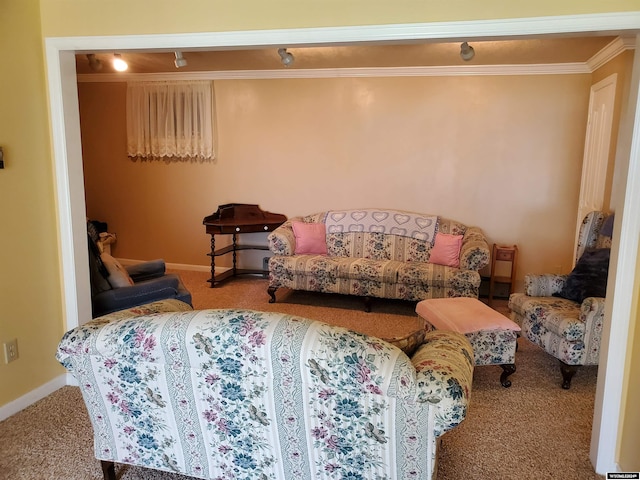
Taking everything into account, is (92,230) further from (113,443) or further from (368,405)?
(368,405)

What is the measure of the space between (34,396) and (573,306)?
140 inches

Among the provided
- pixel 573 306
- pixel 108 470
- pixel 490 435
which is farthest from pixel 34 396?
pixel 573 306

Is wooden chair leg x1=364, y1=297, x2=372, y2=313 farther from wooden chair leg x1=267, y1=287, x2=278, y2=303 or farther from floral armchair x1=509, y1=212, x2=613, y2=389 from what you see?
floral armchair x1=509, y1=212, x2=613, y2=389

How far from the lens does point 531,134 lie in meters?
4.96

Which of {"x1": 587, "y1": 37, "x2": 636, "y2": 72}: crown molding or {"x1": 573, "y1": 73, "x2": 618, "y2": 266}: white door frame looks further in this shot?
{"x1": 573, "y1": 73, "x2": 618, "y2": 266}: white door frame

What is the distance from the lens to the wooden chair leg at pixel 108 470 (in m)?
2.09

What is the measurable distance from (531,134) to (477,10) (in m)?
3.16

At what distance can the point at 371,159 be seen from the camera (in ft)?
17.8

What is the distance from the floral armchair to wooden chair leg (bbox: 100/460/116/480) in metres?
2.69

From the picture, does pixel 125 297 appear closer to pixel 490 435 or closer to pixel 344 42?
pixel 344 42

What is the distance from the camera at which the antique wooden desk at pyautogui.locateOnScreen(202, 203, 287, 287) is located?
17.9 feet

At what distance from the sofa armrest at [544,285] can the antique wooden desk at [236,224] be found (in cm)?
294

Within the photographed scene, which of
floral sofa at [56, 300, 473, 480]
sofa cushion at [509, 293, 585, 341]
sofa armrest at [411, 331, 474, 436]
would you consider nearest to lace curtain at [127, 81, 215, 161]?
sofa cushion at [509, 293, 585, 341]

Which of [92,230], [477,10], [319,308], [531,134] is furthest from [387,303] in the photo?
[477,10]
